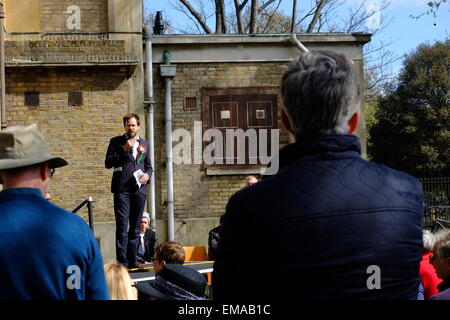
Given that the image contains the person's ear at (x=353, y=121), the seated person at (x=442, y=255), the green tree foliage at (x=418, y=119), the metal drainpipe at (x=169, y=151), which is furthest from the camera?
the green tree foliage at (x=418, y=119)

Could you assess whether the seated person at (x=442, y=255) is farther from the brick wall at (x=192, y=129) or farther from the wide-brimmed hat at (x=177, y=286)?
the brick wall at (x=192, y=129)

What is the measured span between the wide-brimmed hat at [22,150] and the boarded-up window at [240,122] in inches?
508

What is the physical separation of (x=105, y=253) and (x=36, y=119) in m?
3.10

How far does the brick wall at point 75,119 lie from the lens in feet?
49.4

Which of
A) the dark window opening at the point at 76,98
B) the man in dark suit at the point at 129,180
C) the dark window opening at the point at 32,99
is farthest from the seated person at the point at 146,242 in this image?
the dark window opening at the point at 32,99

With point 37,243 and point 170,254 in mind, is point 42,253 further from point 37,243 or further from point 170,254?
point 170,254

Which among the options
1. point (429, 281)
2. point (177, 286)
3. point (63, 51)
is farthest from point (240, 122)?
point (177, 286)

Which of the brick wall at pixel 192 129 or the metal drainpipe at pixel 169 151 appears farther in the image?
the brick wall at pixel 192 129

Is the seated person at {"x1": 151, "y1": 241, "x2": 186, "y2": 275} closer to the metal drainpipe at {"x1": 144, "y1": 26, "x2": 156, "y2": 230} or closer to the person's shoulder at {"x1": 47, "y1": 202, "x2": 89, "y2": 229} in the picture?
the person's shoulder at {"x1": 47, "y1": 202, "x2": 89, "y2": 229}

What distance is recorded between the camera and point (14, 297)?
9.38ft

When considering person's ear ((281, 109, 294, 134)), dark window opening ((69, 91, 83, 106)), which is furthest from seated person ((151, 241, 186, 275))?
dark window opening ((69, 91, 83, 106))

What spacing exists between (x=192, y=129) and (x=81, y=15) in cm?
335

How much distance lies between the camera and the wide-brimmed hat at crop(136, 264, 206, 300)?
14.6 ft

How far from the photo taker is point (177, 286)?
4465mm
